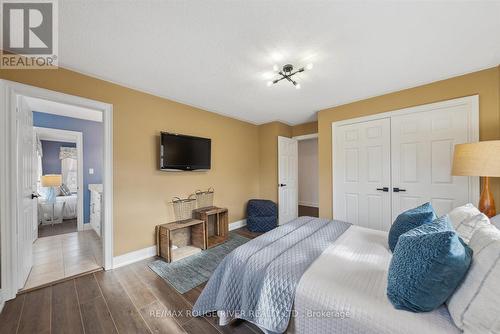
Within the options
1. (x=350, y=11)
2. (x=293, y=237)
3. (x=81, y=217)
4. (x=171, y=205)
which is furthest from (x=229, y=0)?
(x=81, y=217)

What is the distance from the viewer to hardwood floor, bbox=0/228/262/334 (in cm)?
152

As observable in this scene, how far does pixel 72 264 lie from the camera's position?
98.2 inches

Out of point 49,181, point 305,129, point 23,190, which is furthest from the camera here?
point 305,129

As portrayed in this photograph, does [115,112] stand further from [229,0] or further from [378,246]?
[378,246]

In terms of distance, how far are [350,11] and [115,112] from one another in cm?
277

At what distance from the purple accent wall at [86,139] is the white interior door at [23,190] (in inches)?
67.5

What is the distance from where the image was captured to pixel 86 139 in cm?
413

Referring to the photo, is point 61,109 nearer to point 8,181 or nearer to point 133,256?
point 8,181

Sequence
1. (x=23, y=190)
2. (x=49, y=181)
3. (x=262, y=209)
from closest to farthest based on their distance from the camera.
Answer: (x=23, y=190), (x=262, y=209), (x=49, y=181)

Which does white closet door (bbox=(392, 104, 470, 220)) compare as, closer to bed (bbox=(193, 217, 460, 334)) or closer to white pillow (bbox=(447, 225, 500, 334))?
bed (bbox=(193, 217, 460, 334))

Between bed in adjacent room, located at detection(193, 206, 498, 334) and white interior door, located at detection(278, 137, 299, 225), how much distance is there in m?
2.53

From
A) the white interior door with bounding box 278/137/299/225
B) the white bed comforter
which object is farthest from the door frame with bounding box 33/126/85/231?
the white bed comforter

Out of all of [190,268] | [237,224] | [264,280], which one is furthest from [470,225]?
[237,224]

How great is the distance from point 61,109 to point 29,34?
2.44m
